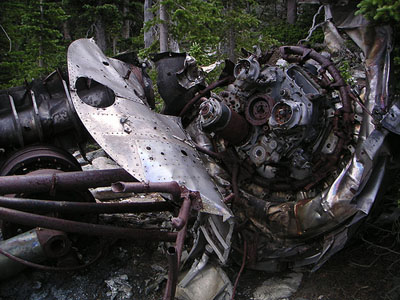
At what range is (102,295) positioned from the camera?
13.5 ft

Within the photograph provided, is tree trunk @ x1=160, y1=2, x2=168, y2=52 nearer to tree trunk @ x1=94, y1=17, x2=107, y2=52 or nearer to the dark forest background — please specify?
the dark forest background

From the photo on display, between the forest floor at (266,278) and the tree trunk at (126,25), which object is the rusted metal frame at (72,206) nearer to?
the forest floor at (266,278)

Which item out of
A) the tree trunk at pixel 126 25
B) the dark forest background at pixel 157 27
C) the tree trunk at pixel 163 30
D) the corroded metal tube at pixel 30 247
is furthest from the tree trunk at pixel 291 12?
the corroded metal tube at pixel 30 247

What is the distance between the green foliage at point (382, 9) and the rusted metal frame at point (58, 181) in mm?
2692

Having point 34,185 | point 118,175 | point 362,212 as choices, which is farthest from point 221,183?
point 34,185

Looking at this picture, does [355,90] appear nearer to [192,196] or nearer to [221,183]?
[221,183]

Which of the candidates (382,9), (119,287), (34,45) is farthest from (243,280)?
(34,45)

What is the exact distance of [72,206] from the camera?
13.3 ft

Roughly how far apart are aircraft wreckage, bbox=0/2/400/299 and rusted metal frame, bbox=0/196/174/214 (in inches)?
0.4

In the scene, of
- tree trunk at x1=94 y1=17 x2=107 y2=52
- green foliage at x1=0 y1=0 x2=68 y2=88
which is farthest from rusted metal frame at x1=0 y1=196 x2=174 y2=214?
tree trunk at x1=94 y1=17 x2=107 y2=52

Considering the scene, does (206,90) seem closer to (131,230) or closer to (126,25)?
(131,230)

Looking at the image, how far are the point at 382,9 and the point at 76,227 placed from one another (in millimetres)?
A: 3369

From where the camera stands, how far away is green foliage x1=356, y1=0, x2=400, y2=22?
111 inches

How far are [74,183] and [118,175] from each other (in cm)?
46
